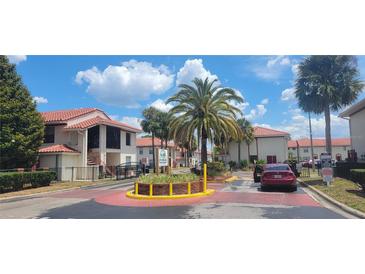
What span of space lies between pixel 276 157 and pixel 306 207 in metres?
42.9

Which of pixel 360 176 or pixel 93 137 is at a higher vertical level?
pixel 93 137

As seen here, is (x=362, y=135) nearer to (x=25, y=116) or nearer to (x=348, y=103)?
(x=348, y=103)

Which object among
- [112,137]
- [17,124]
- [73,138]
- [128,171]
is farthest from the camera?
[112,137]

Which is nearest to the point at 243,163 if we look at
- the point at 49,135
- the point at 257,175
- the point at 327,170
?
the point at 257,175

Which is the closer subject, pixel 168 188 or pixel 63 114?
pixel 168 188

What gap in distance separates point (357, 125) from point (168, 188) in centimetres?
1889

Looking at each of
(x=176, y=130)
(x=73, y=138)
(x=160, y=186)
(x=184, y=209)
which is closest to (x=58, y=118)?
(x=73, y=138)

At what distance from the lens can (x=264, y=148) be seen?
52969 mm

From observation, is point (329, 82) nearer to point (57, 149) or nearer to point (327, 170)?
point (327, 170)

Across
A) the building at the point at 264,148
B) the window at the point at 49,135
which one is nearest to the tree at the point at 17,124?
the window at the point at 49,135

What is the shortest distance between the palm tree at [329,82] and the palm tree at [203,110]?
6.45 metres

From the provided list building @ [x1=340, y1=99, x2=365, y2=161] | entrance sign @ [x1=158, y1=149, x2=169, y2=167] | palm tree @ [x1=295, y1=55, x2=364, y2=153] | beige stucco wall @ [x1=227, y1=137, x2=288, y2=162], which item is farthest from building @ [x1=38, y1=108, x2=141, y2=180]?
beige stucco wall @ [x1=227, y1=137, x2=288, y2=162]

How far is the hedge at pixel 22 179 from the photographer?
17453 millimetres

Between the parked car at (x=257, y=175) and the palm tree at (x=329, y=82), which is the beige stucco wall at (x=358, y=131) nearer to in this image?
the palm tree at (x=329, y=82)
